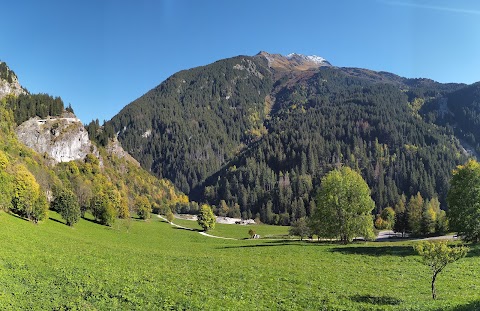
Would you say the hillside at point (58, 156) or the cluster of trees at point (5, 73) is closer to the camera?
the hillside at point (58, 156)

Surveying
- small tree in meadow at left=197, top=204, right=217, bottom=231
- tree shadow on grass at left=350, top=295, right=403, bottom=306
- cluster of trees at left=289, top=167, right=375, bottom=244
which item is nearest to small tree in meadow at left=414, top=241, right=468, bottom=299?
tree shadow on grass at left=350, top=295, right=403, bottom=306

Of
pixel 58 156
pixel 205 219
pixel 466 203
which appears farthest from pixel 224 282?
pixel 58 156

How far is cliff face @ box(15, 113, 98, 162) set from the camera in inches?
5723

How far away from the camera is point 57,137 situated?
15500 centimetres

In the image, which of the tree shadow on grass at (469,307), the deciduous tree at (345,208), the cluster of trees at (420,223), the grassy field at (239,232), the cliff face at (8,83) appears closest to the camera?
the tree shadow on grass at (469,307)

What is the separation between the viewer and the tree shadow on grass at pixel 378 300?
2286 cm

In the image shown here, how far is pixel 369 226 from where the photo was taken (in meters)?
55.7

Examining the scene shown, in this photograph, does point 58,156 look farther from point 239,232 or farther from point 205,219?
point 239,232

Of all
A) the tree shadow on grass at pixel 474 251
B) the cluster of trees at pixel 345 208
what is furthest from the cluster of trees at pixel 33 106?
the tree shadow on grass at pixel 474 251

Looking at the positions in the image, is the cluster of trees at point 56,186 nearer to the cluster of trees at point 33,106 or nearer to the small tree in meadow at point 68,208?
the small tree in meadow at point 68,208

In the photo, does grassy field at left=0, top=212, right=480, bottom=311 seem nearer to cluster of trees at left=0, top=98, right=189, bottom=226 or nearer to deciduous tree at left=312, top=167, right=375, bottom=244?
deciduous tree at left=312, top=167, right=375, bottom=244

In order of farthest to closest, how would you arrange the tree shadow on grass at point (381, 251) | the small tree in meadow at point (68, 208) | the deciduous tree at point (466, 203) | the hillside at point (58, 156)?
the hillside at point (58, 156) → the small tree in meadow at point (68, 208) → the deciduous tree at point (466, 203) → the tree shadow on grass at point (381, 251)

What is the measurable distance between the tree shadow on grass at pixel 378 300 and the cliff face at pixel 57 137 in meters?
155

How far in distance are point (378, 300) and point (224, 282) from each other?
41.6 ft
